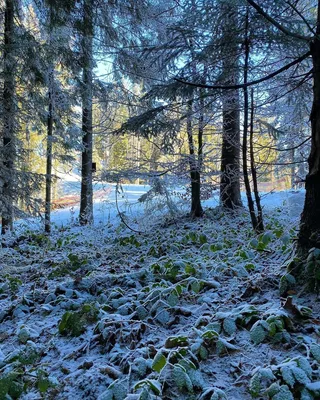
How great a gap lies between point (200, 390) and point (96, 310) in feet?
4.11

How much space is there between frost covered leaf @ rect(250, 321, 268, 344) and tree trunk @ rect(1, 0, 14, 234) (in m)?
5.10

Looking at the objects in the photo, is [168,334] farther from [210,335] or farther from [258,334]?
[258,334]

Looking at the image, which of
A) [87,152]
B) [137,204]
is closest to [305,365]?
[137,204]

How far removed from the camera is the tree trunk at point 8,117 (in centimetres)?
565

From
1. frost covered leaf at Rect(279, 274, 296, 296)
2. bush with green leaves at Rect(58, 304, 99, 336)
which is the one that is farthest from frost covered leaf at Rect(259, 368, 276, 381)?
bush with green leaves at Rect(58, 304, 99, 336)

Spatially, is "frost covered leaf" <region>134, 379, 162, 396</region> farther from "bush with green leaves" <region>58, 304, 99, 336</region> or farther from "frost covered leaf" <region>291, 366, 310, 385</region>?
"bush with green leaves" <region>58, 304, 99, 336</region>

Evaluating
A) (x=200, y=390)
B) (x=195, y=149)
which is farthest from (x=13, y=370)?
(x=195, y=149)

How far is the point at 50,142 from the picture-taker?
28.4 feet

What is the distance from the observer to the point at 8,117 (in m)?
6.37

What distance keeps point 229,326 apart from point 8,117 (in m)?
6.30

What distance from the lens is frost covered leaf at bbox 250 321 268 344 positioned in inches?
73.0

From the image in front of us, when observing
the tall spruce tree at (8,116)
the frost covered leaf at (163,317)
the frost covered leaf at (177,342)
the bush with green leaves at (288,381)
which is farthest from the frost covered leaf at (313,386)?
the tall spruce tree at (8,116)

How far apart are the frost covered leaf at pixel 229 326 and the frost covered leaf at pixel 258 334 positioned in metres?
0.14

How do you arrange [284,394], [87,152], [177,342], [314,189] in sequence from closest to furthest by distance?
[284,394] → [177,342] → [314,189] → [87,152]
